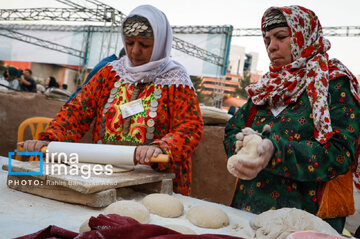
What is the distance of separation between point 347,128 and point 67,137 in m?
1.57

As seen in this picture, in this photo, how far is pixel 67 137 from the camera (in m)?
1.86

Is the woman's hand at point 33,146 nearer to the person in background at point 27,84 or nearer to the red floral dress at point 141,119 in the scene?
the red floral dress at point 141,119

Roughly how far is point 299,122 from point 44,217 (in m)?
1.18

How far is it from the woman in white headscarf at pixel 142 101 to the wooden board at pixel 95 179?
0.21 m

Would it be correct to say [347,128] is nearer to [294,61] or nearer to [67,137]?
[294,61]

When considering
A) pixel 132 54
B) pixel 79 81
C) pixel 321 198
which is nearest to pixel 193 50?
pixel 79 81

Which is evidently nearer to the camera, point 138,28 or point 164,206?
point 164,206

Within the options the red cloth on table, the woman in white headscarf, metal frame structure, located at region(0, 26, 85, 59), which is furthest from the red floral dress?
metal frame structure, located at region(0, 26, 85, 59)

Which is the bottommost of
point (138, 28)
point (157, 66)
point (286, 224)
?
point (286, 224)

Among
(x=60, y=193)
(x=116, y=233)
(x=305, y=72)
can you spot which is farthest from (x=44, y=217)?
(x=305, y=72)

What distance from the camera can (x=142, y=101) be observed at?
1.85 metres

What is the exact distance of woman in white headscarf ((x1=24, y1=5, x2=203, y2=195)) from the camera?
1796mm

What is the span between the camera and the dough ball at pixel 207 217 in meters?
1.18

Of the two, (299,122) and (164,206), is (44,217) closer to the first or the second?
(164,206)
